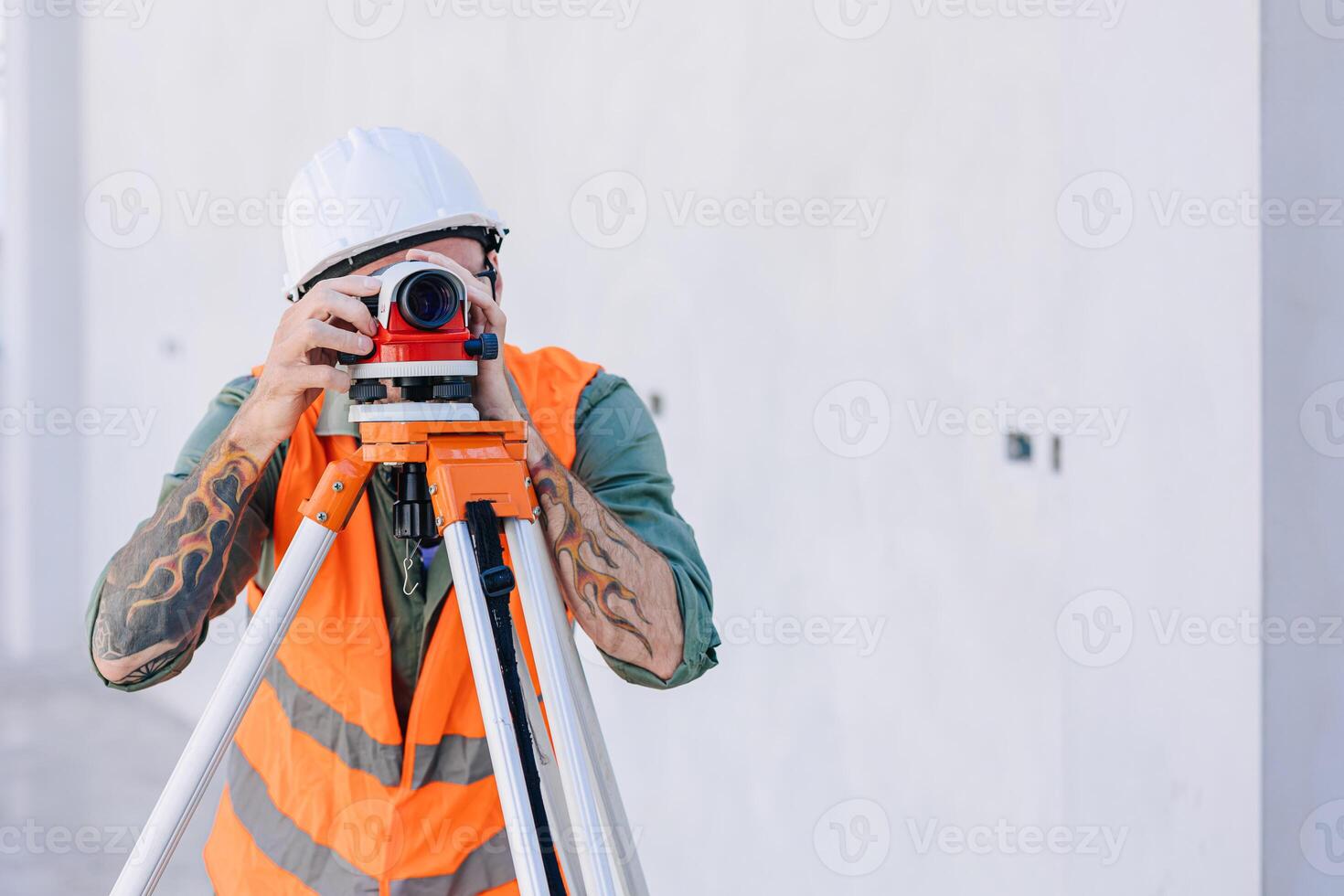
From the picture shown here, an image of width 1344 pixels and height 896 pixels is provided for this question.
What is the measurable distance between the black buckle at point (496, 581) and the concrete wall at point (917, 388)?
2.53ft

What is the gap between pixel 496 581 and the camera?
0.87 meters

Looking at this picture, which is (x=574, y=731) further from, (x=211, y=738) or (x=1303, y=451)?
(x=1303, y=451)

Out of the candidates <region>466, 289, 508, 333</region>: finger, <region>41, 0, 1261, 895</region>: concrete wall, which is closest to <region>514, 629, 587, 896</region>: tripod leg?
<region>466, 289, 508, 333</region>: finger

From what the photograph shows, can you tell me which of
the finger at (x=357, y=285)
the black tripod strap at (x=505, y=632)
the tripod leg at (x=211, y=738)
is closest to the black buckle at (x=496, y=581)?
the black tripod strap at (x=505, y=632)

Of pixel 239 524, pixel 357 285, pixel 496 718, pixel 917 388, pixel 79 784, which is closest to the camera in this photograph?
pixel 496 718

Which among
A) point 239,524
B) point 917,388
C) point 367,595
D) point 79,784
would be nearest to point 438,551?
point 367,595

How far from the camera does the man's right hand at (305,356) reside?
940 mm

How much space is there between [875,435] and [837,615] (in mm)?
304

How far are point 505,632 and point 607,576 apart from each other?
0.18 meters

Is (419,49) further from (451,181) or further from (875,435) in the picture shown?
(451,181)

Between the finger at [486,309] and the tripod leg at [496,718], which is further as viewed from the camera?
the finger at [486,309]

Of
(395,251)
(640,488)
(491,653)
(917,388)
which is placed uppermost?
(395,251)

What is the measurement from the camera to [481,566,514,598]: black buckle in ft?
2.85

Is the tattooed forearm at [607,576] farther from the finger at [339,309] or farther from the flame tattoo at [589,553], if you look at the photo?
the finger at [339,309]
